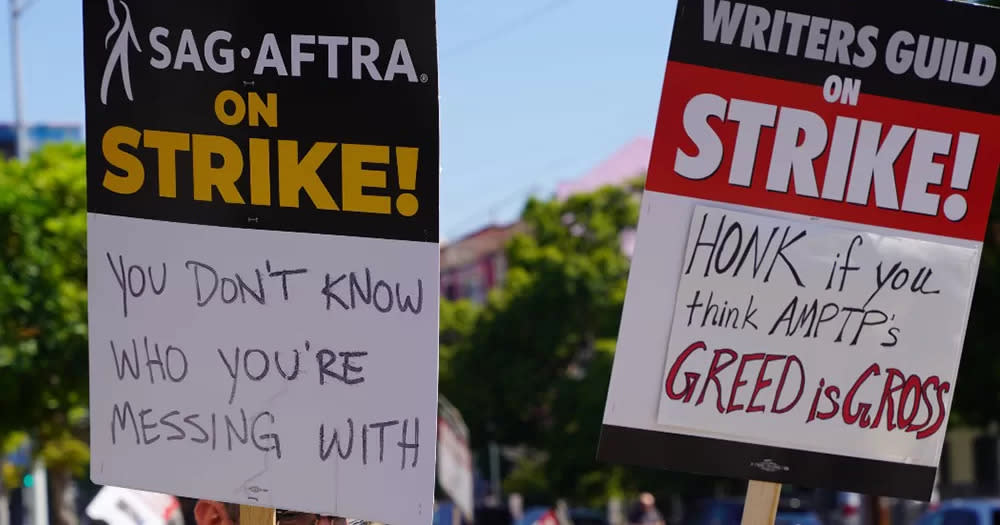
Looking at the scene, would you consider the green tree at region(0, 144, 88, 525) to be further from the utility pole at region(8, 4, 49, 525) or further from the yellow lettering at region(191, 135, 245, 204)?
the yellow lettering at region(191, 135, 245, 204)

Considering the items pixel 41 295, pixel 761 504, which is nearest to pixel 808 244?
pixel 761 504

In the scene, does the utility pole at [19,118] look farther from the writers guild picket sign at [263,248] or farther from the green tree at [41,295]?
the writers guild picket sign at [263,248]

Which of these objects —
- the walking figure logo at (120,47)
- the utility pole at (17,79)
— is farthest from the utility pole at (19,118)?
the walking figure logo at (120,47)

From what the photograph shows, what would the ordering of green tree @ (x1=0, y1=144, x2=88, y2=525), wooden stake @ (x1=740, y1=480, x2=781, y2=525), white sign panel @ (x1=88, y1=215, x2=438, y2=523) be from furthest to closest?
1. green tree @ (x1=0, y1=144, x2=88, y2=525)
2. wooden stake @ (x1=740, y1=480, x2=781, y2=525)
3. white sign panel @ (x1=88, y1=215, x2=438, y2=523)

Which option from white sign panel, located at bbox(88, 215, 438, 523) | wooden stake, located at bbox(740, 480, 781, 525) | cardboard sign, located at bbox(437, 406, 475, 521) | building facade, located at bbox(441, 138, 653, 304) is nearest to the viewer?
white sign panel, located at bbox(88, 215, 438, 523)

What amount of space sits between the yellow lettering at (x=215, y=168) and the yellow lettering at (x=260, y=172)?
3 cm

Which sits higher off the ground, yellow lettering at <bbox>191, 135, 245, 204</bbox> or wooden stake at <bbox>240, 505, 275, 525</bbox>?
yellow lettering at <bbox>191, 135, 245, 204</bbox>

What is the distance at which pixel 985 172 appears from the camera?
4.91 m

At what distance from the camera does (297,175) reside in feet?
13.9

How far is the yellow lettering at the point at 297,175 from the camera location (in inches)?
166

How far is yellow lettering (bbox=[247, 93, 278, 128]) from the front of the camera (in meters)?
4.24

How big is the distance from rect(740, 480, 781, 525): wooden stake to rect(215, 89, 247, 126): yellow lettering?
1695 mm

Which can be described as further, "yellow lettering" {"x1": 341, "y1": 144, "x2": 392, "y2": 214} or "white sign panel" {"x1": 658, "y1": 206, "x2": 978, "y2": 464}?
"white sign panel" {"x1": 658, "y1": 206, "x2": 978, "y2": 464}

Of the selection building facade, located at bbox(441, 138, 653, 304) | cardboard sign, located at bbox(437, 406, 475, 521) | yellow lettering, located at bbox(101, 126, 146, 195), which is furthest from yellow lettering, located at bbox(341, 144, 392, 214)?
building facade, located at bbox(441, 138, 653, 304)
